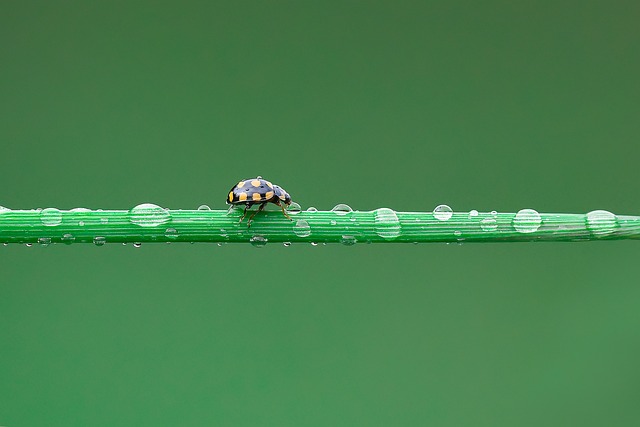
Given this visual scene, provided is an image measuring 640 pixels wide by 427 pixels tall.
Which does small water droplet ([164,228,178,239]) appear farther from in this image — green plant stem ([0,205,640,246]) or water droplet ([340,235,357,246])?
water droplet ([340,235,357,246])

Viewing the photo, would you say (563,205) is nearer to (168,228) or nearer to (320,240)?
(320,240)

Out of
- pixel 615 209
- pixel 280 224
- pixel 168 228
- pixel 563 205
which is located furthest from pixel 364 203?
pixel 168 228

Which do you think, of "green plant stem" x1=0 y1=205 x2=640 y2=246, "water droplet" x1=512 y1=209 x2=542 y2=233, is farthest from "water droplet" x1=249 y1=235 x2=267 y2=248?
"water droplet" x1=512 y1=209 x2=542 y2=233

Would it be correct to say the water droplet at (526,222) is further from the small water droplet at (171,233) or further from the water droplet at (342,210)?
the small water droplet at (171,233)

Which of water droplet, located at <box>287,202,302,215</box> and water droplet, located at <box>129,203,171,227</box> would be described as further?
water droplet, located at <box>287,202,302,215</box>

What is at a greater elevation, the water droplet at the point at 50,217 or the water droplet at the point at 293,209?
the water droplet at the point at 293,209

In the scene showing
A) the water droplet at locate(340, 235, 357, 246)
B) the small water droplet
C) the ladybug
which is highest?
the ladybug

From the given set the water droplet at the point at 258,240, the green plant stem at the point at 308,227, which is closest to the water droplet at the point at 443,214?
the green plant stem at the point at 308,227
